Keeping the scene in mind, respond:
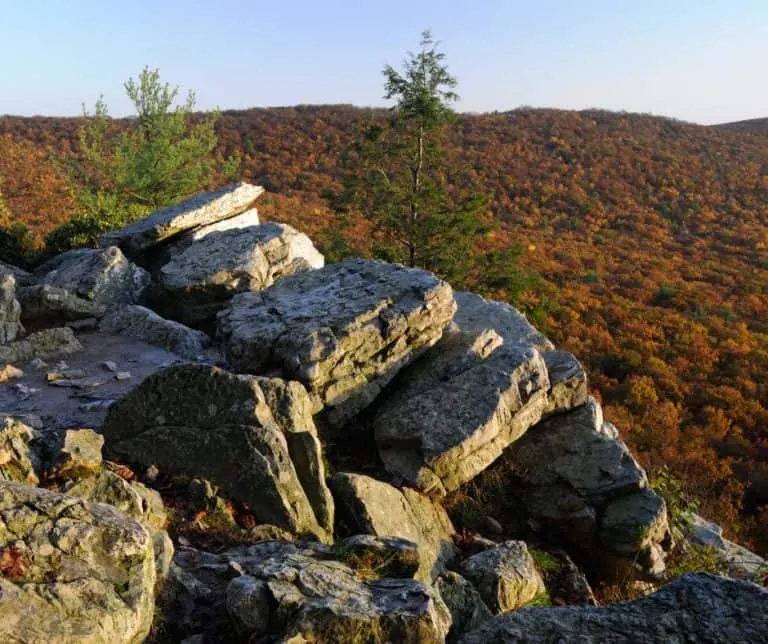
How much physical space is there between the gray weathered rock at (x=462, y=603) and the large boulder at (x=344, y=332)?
3610 millimetres

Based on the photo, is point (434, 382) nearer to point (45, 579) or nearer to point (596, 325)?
point (45, 579)

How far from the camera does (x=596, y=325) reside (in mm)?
26484

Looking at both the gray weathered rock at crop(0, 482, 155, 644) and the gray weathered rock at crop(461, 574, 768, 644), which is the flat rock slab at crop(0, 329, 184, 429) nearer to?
the gray weathered rock at crop(0, 482, 155, 644)

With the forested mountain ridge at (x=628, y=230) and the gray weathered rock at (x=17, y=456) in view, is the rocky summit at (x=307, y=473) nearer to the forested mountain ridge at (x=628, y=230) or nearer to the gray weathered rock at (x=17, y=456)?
the gray weathered rock at (x=17, y=456)

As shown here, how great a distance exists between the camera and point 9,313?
40.0 ft

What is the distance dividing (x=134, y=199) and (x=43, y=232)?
28.5ft

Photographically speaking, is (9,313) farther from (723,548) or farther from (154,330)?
(723,548)

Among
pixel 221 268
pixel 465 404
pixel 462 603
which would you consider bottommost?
pixel 462 603

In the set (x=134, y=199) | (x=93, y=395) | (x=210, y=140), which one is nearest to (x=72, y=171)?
(x=134, y=199)

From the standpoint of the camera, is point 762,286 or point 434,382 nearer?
point 434,382

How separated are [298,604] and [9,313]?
377 inches

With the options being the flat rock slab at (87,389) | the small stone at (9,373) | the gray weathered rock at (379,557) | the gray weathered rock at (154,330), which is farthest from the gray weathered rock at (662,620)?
the small stone at (9,373)

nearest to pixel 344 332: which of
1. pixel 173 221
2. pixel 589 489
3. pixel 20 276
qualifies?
pixel 589 489

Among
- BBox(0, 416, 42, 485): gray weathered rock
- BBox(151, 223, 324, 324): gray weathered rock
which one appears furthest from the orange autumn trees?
BBox(0, 416, 42, 485): gray weathered rock
